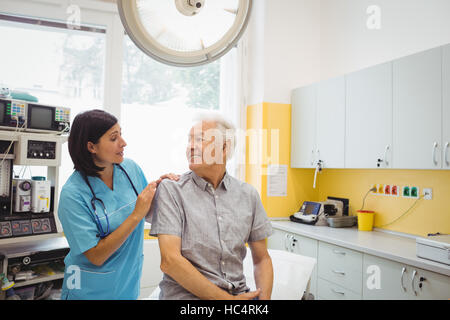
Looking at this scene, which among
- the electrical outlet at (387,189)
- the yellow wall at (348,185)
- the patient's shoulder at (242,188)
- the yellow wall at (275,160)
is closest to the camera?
the patient's shoulder at (242,188)

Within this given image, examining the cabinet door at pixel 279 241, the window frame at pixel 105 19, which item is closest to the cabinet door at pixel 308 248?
the cabinet door at pixel 279 241

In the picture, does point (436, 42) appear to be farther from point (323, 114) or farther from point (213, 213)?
point (213, 213)

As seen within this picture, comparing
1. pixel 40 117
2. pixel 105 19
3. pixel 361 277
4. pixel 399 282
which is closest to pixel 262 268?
pixel 399 282

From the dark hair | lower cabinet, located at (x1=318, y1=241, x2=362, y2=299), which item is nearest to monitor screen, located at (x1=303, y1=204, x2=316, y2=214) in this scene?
lower cabinet, located at (x1=318, y1=241, x2=362, y2=299)

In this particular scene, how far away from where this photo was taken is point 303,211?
3521mm

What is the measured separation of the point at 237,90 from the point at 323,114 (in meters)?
1.03

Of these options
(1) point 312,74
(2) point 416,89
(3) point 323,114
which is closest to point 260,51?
(1) point 312,74

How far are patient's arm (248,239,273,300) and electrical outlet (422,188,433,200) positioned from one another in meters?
1.89

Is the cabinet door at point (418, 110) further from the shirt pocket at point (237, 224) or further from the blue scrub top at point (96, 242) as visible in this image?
the blue scrub top at point (96, 242)

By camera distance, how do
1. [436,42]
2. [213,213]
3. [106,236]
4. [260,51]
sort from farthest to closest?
[260,51]
[436,42]
[106,236]
[213,213]

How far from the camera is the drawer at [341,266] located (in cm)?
254

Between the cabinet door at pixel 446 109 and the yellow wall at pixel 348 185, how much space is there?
42 cm

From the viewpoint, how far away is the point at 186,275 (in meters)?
1.22

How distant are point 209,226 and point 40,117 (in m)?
1.74
